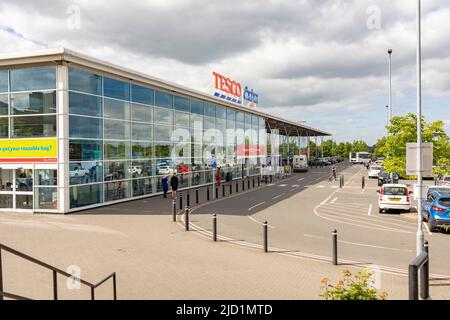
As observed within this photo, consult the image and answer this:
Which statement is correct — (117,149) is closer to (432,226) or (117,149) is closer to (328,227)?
(328,227)

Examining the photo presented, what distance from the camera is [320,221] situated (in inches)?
723

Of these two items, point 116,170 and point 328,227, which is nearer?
point 328,227

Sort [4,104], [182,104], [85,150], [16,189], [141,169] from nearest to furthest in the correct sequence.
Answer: [16,189] → [4,104] → [85,150] → [141,169] → [182,104]

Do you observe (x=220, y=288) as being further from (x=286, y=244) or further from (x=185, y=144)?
(x=185, y=144)

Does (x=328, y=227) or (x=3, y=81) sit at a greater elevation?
(x=3, y=81)

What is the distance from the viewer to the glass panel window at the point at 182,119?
31678mm

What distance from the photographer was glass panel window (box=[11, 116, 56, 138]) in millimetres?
19859

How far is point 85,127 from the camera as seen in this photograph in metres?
21.2

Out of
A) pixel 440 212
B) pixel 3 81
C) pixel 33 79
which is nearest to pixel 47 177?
pixel 33 79

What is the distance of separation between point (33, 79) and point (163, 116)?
10729 mm

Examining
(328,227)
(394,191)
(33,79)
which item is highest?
(33,79)
